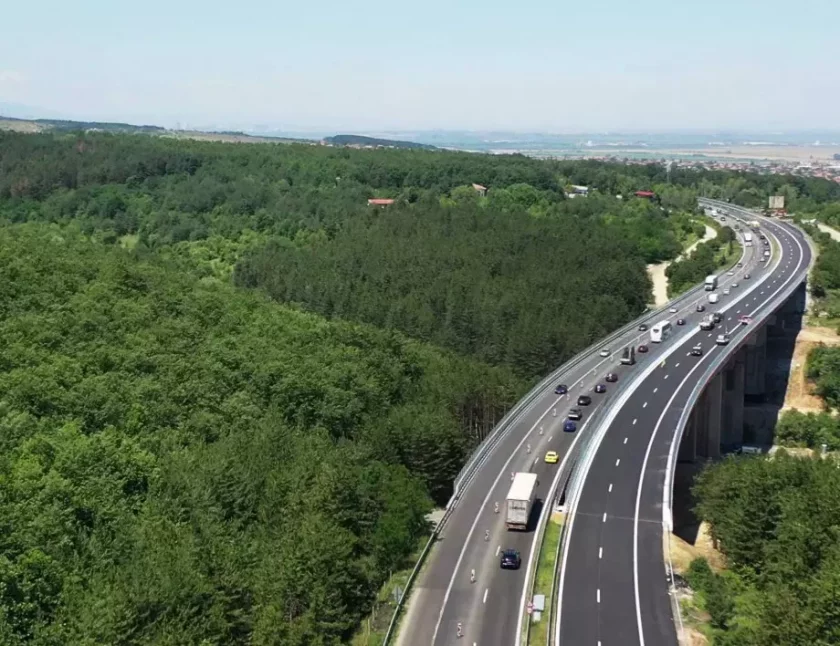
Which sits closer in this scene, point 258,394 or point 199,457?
point 199,457

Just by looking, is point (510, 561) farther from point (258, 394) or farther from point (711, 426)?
point (711, 426)

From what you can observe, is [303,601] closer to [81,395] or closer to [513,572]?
[513,572]

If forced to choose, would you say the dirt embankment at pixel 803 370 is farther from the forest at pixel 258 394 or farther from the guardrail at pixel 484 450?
the forest at pixel 258 394

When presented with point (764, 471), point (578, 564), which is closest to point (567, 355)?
point (764, 471)

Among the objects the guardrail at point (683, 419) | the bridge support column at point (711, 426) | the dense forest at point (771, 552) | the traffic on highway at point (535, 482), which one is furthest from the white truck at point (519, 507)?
the bridge support column at point (711, 426)

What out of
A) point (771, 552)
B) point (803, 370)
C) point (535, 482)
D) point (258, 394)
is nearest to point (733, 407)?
point (803, 370)

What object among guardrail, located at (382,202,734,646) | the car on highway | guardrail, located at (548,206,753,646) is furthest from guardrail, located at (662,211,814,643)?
the car on highway
